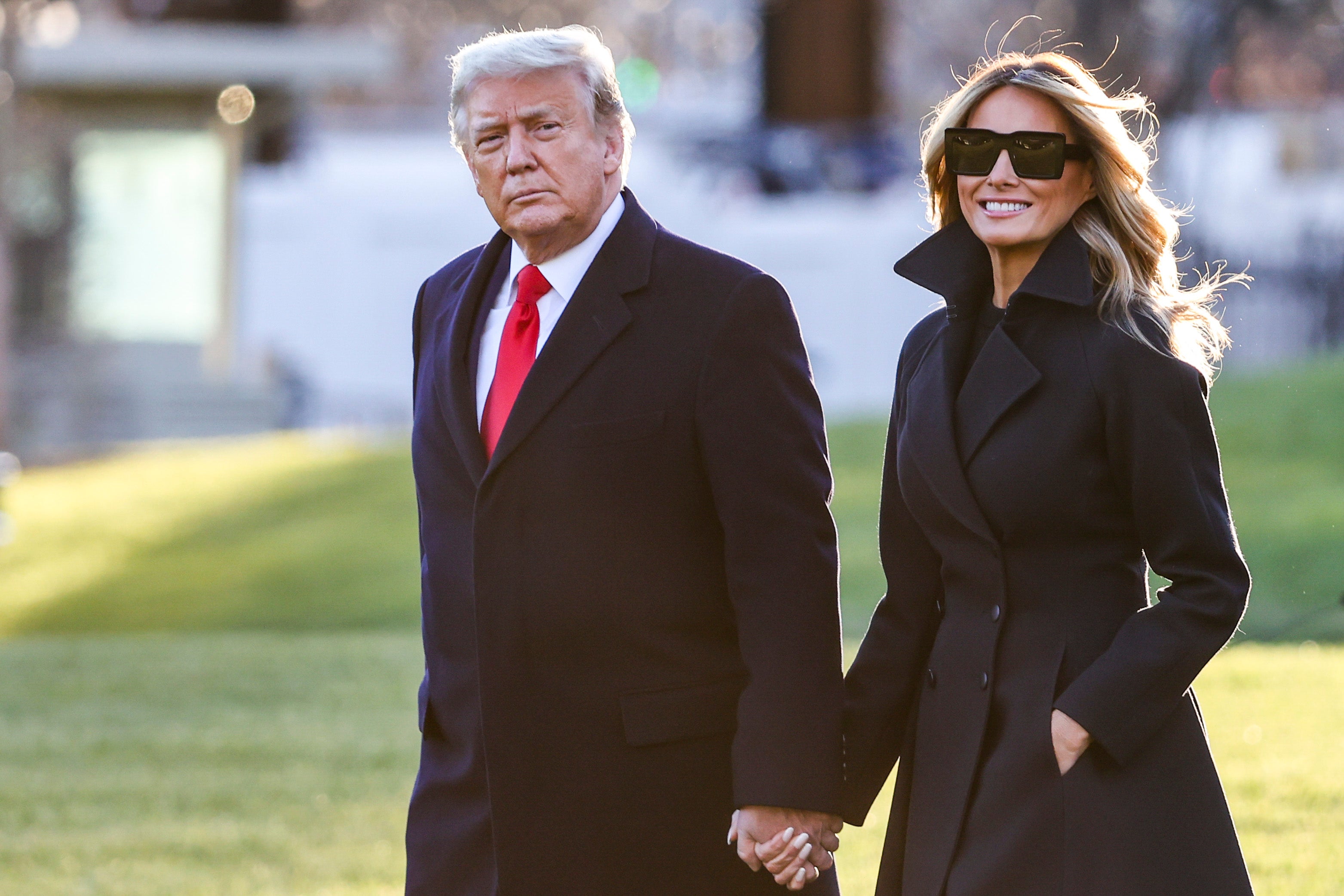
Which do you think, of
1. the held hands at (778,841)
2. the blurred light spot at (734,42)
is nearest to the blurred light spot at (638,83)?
the blurred light spot at (734,42)

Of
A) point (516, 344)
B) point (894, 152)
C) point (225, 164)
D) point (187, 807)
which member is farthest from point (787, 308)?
point (894, 152)

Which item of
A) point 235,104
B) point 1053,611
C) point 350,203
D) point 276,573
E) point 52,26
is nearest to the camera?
point 1053,611

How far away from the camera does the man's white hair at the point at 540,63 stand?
3.52 metres

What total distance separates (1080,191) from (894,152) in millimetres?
25082

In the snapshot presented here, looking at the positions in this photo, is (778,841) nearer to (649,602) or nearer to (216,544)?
(649,602)

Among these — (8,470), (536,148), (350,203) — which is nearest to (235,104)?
(350,203)

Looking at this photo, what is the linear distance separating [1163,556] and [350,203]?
85.1 feet

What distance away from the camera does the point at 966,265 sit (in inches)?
142

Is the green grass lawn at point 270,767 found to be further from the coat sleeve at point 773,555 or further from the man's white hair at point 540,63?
the man's white hair at point 540,63

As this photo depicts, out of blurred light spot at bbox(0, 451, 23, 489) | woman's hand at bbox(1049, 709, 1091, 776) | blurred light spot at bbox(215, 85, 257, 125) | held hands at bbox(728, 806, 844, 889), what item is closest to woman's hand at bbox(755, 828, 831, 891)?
held hands at bbox(728, 806, 844, 889)

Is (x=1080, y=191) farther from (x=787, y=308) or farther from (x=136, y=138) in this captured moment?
(x=136, y=138)

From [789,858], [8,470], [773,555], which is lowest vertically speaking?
[8,470]

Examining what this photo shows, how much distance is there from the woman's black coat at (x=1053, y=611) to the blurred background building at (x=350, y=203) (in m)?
18.2

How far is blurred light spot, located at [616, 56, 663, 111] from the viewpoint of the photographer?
3241cm
